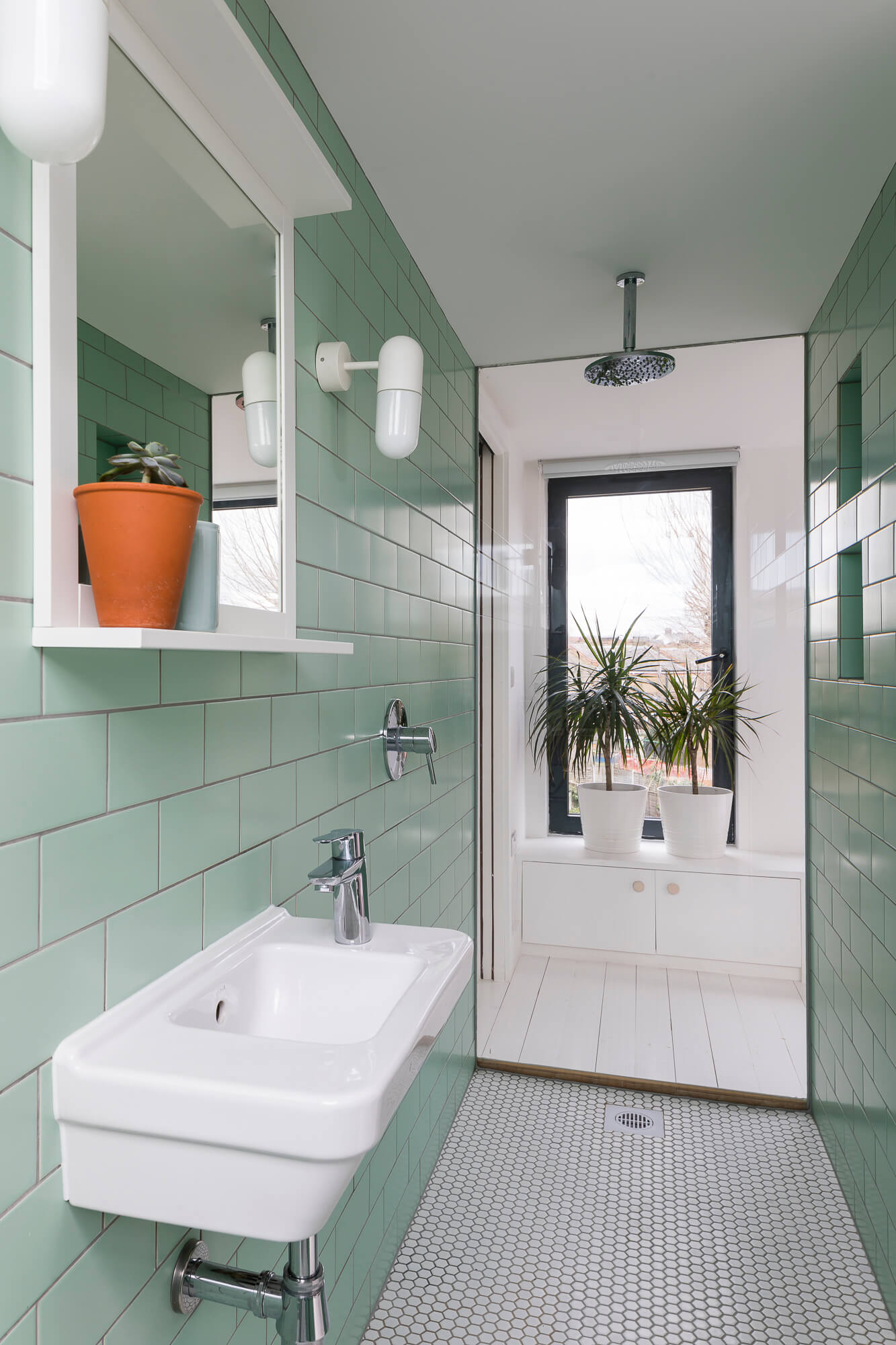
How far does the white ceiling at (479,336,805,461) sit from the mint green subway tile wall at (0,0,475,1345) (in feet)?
1.72

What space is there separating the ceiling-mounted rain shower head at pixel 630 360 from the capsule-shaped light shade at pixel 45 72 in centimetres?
179

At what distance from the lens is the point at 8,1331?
78 cm

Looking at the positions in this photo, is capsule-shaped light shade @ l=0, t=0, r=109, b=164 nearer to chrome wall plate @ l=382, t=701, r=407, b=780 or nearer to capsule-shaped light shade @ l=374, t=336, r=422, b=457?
capsule-shaped light shade @ l=374, t=336, r=422, b=457

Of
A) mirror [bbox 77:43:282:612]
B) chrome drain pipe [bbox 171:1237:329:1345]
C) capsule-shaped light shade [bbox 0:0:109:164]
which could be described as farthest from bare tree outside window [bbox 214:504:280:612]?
chrome drain pipe [bbox 171:1237:329:1345]

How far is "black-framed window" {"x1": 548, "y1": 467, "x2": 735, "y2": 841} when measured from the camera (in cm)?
255

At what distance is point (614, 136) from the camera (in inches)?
63.4

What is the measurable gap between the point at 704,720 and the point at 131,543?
206 centimetres

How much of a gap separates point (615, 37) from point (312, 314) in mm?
656

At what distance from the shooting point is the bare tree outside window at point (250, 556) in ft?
3.68

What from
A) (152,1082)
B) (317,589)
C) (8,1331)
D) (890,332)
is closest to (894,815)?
(890,332)

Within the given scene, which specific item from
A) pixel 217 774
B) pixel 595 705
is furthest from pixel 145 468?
pixel 595 705

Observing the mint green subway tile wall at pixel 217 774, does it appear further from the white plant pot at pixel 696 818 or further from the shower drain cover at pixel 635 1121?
the white plant pot at pixel 696 818

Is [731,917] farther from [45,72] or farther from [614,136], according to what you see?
[45,72]

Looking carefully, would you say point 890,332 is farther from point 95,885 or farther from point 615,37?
point 95,885
